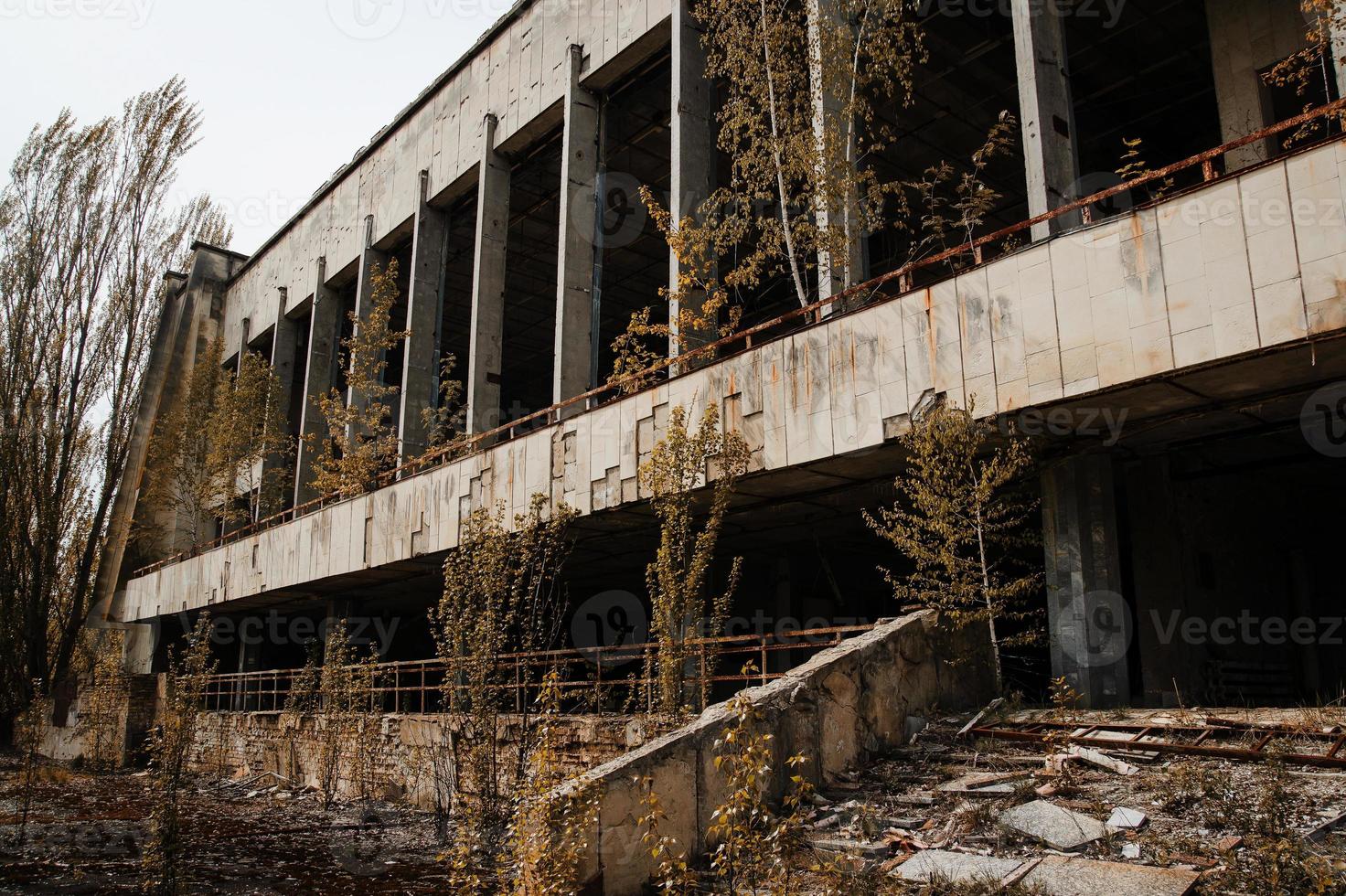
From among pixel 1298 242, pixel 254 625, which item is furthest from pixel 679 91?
pixel 254 625

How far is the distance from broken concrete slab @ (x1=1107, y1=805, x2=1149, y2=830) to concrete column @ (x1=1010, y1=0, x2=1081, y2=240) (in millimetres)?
8519

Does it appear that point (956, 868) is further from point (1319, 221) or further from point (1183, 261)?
point (1319, 221)

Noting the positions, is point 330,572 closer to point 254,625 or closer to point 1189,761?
point 254,625

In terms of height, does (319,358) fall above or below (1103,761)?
above

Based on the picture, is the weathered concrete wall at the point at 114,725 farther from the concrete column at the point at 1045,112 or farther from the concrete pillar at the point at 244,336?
the concrete column at the point at 1045,112

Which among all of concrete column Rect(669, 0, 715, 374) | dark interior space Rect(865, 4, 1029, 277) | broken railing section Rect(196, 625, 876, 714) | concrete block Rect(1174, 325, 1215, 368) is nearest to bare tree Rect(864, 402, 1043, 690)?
broken railing section Rect(196, 625, 876, 714)

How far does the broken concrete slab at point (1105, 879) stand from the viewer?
18.3 feet

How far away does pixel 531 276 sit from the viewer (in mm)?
32125

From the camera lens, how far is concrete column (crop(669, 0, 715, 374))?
1766 centimetres

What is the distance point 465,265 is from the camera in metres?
31.3

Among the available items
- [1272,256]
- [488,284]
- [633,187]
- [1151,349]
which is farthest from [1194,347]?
[633,187]

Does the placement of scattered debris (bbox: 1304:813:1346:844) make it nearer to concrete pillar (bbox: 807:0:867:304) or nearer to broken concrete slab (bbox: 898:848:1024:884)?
broken concrete slab (bbox: 898:848:1024:884)

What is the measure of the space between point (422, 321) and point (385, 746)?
41.8ft

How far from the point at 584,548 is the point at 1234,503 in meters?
12.1
